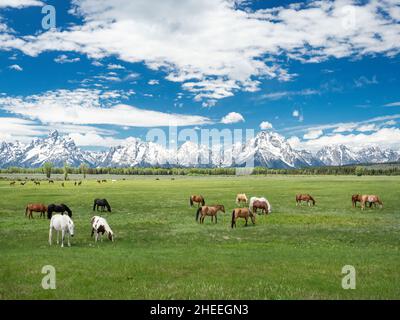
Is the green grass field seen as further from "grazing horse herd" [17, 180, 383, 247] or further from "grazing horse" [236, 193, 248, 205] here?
"grazing horse" [236, 193, 248, 205]

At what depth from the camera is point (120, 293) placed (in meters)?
14.1

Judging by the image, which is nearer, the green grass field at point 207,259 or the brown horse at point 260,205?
the green grass field at point 207,259

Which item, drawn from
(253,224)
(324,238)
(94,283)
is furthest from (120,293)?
(253,224)

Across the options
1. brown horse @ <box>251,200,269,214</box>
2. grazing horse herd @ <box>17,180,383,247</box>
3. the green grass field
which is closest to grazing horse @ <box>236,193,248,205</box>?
grazing horse herd @ <box>17,180,383,247</box>

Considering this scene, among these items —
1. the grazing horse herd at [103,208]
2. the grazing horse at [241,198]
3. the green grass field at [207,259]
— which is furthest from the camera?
the grazing horse at [241,198]

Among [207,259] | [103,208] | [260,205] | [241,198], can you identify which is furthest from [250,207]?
[207,259]

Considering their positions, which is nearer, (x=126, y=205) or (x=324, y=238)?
(x=324, y=238)

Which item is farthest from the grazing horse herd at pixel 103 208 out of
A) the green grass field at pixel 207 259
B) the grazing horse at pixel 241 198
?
the green grass field at pixel 207 259

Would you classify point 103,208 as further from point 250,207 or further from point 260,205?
point 260,205

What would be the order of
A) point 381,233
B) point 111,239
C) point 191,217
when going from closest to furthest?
1. point 111,239
2. point 381,233
3. point 191,217

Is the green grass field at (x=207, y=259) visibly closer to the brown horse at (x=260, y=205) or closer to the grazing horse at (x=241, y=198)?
the brown horse at (x=260, y=205)

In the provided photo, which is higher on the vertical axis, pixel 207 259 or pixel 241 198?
pixel 241 198
